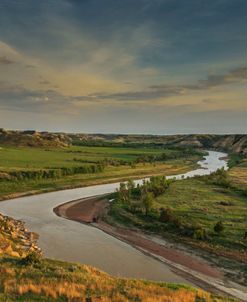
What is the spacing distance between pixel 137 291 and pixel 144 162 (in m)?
112

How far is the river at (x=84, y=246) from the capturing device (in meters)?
34.7

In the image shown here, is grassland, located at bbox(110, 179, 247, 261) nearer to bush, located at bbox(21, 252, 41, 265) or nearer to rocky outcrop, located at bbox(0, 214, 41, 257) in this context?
rocky outcrop, located at bbox(0, 214, 41, 257)

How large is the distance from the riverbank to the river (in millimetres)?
993

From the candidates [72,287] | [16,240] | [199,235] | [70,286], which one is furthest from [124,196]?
[72,287]

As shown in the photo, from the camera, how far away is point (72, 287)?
849 inches

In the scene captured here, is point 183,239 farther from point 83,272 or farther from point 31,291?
point 31,291

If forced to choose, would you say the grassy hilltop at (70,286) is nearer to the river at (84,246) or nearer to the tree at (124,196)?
the river at (84,246)

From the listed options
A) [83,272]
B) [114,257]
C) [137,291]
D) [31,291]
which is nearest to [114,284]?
[137,291]

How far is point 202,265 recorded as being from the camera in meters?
36.4

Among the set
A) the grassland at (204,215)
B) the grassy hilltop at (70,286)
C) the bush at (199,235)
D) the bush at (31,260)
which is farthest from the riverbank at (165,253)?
the bush at (31,260)

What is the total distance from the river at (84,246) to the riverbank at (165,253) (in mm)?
993

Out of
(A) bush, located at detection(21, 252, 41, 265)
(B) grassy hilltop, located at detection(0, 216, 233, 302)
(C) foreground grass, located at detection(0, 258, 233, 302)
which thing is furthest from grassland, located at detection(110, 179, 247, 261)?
(A) bush, located at detection(21, 252, 41, 265)

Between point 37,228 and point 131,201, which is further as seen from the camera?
point 131,201

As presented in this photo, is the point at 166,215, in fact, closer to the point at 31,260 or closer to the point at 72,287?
the point at 31,260
